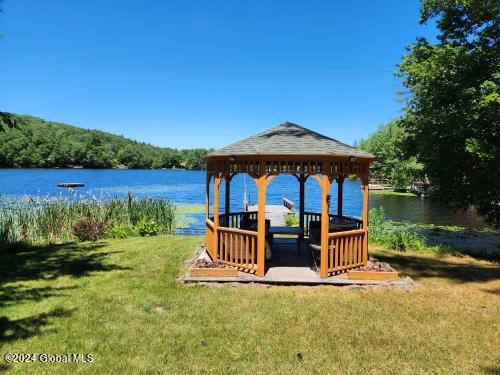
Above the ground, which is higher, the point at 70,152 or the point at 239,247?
the point at 70,152

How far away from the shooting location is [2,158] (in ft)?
332

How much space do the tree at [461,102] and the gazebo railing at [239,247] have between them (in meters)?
7.52

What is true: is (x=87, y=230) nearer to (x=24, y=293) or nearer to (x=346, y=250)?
(x=24, y=293)

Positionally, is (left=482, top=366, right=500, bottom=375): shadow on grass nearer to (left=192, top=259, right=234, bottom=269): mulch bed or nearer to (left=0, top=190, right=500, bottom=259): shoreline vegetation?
(left=192, top=259, right=234, bottom=269): mulch bed

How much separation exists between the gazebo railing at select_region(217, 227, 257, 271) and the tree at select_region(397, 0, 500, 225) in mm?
7524

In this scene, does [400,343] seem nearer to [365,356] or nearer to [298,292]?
[365,356]

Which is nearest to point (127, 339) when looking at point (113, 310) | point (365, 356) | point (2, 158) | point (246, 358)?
point (113, 310)

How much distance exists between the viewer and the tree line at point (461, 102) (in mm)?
10695

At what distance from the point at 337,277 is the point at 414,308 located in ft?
6.16

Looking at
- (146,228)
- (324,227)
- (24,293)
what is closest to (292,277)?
(324,227)

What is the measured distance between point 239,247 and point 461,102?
9151mm

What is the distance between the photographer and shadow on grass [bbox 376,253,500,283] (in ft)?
28.2

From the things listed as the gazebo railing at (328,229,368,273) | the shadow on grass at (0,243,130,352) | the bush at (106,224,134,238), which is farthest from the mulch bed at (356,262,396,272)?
the bush at (106,224,134,238)

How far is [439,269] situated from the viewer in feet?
30.7
